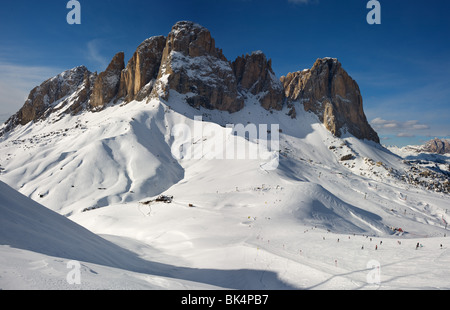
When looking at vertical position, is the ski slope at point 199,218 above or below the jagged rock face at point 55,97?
below

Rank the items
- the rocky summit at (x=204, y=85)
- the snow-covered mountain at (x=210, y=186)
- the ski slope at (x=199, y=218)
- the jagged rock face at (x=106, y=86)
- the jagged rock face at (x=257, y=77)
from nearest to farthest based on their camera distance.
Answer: the ski slope at (x=199, y=218) → the snow-covered mountain at (x=210, y=186) → the rocky summit at (x=204, y=85) → the jagged rock face at (x=106, y=86) → the jagged rock face at (x=257, y=77)

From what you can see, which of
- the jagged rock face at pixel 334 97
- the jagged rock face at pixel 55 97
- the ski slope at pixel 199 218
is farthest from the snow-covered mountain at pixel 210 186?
the jagged rock face at pixel 55 97

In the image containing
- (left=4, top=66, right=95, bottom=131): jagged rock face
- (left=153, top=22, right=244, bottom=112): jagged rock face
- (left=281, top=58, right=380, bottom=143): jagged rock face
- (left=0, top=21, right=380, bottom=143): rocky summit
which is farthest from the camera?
(left=4, top=66, right=95, bottom=131): jagged rock face

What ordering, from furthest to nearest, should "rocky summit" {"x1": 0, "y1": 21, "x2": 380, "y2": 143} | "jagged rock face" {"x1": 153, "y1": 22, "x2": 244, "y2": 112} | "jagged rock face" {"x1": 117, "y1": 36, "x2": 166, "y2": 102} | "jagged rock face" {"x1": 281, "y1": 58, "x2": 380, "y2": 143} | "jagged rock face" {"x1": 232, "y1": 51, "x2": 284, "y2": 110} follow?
"jagged rock face" {"x1": 232, "y1": 51, "x2": 284, "y2": 110}, "jagged rock face" {"x1": 281, "y1": 58, "x2": 380, "y2": 143}, "jagged rock face" {"x1": 117, "y1": 36, "x2": 166, "y2": 102}, "rocky summit" {"x1": 0, "y1": 21, "x2": 380, "y2": 143}, "jagged rock face" {"x1": 153, "y1": 22, "x2": 244, "y2": 112}

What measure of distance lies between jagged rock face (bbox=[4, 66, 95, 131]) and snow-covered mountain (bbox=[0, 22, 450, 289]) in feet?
3.54

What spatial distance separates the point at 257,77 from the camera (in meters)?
116

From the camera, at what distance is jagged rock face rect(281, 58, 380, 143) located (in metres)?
104

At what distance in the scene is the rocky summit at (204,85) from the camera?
3716 inches

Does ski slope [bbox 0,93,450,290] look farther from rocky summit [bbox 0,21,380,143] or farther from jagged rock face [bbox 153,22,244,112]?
rocky summit [bbox 0,21,380,143]

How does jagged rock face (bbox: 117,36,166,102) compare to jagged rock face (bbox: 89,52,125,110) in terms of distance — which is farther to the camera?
jagged rock face (bbox: 89,52,125,110)

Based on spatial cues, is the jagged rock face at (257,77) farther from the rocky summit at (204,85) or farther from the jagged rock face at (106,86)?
the jagged rock face at (106,86)

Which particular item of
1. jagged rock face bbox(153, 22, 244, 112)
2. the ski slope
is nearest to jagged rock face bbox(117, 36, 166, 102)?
jagged rock face bbox(153, 22, 244, 112)

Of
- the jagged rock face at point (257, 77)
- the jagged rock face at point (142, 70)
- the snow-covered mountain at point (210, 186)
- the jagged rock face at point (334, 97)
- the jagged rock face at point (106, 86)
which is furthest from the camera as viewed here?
the jagged rock face at point (257, 77)
